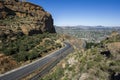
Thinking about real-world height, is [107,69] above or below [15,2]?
below

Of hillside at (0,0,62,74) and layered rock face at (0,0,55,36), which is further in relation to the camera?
layered rock face at (0,0,55,36)

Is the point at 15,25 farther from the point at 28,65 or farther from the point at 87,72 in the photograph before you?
the point at 87,72

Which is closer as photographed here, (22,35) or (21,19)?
(22,35)

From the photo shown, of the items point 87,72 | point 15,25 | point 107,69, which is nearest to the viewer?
point 87,72

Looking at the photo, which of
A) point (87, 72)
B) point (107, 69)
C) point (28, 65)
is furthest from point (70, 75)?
point (28, 65)

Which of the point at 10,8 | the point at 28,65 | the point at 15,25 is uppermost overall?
the point at 10,8

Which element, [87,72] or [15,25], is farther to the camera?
[15,25]

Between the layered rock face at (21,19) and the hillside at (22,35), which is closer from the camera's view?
the hillside at (22,35)

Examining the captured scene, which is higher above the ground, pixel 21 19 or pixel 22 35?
pixel 21 19
